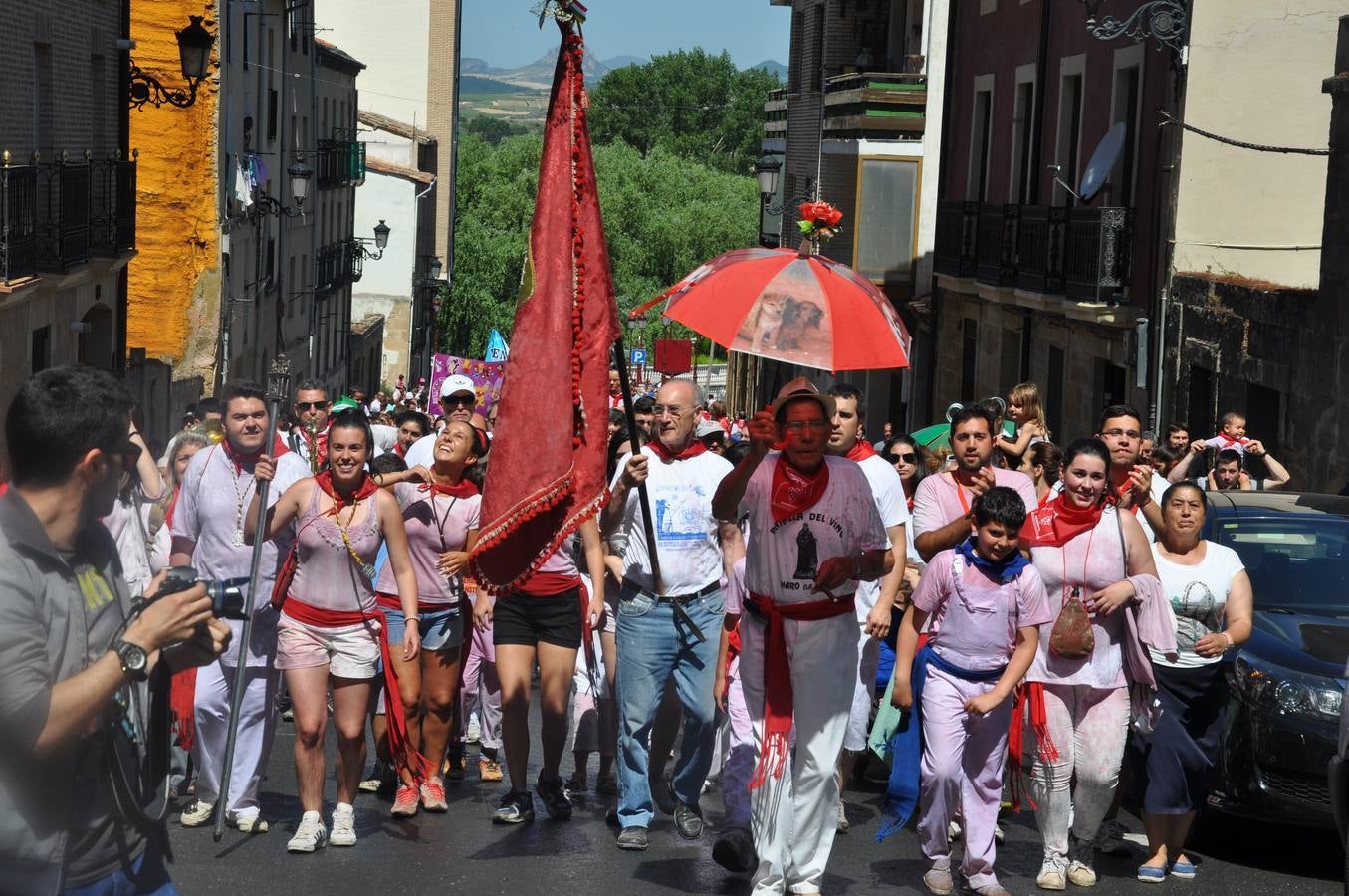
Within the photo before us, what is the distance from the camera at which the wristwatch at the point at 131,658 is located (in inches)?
156

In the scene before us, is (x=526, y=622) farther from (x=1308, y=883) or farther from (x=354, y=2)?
(x=354, y=2)

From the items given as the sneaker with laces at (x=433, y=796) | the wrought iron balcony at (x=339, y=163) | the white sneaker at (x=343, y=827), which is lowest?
the sneaker with laces at (x=433, y=796)

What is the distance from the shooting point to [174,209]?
93.3 ft

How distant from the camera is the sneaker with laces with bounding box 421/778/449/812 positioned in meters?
8.99

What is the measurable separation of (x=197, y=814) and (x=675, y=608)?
2.29m

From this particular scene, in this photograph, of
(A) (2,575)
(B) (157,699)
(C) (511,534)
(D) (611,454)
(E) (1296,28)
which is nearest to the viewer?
(A) (2,575)

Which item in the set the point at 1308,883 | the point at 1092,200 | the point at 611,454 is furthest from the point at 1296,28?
the point at 1308,883

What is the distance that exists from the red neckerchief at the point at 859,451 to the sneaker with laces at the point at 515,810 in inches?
85.5

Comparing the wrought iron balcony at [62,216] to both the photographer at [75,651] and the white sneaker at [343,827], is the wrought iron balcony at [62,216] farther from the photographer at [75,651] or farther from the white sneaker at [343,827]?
the photographer at [75,651]

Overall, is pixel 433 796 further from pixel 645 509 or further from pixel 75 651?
pixel 75 651

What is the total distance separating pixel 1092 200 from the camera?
23.2 m

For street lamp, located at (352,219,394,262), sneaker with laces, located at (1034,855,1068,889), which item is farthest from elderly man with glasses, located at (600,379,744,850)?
street lamp, located at (352,219,394,262)

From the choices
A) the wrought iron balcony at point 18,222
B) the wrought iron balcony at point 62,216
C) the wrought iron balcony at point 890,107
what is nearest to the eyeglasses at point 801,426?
the wrought iron balcony at point 18,222

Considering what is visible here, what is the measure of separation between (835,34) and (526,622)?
106ft
